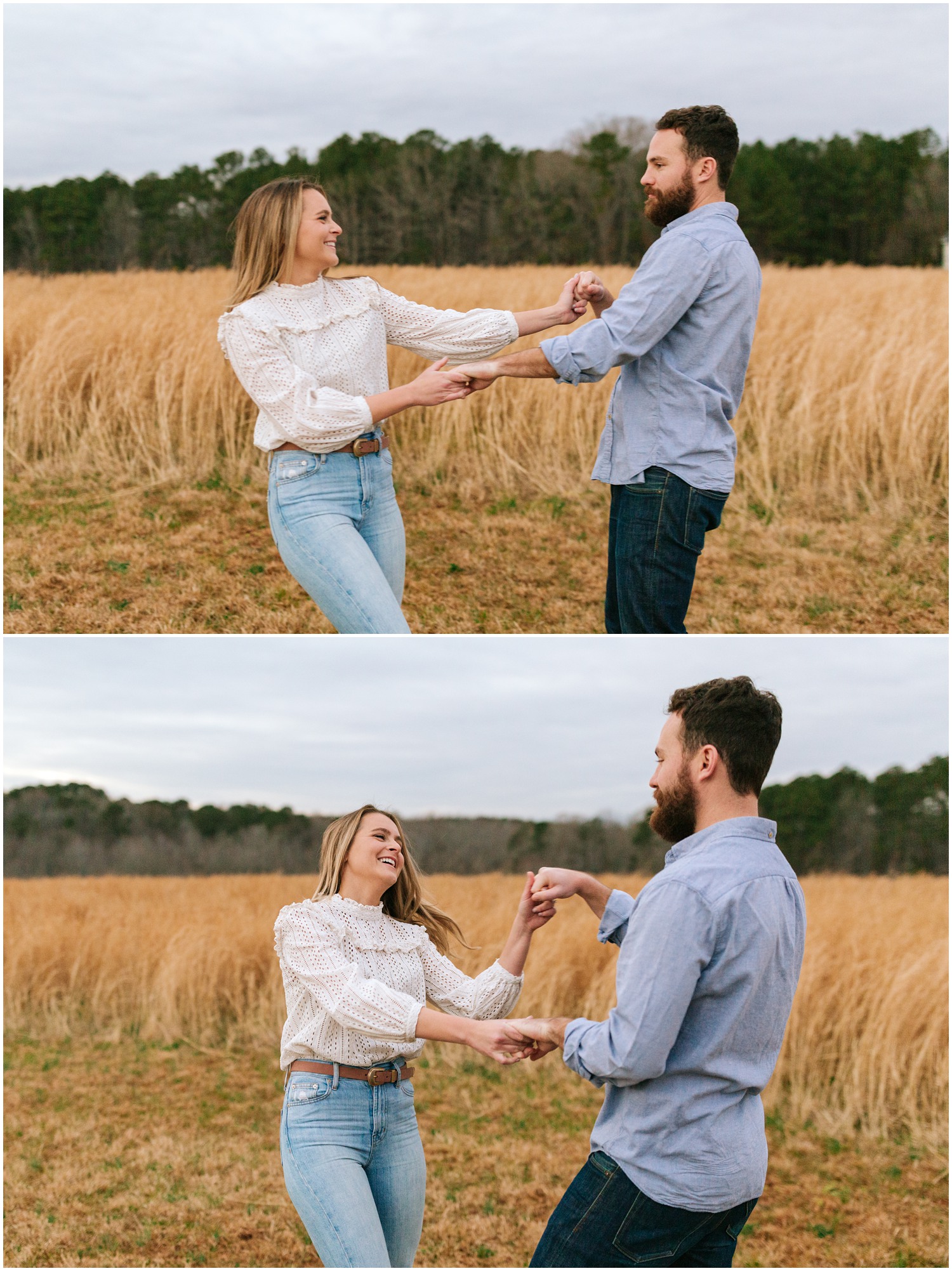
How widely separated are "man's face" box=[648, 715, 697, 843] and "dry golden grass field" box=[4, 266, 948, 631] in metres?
4.56

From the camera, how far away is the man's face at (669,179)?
11.9 ft

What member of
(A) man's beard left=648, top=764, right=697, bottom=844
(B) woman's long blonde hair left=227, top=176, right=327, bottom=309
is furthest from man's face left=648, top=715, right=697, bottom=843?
(B) woman's long blonde hair left=227, top=176, right=327, bottom=309

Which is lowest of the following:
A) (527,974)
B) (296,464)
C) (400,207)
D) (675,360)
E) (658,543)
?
(527,974)

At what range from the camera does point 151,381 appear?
923 cm

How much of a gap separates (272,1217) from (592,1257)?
13.2ft

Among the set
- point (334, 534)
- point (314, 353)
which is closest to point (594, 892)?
point (334, 534)

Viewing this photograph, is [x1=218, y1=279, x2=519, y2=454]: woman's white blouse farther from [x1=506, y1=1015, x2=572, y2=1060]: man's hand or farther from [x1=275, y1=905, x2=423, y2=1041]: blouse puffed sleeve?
[x1=506, y1=1015, x2=572, y2=1060]: man's hand

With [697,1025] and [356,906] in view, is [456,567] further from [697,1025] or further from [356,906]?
[697,1025]

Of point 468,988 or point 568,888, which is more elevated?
point 568,888

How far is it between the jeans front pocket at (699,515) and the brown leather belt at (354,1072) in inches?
78.4

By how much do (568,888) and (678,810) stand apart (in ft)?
1.91

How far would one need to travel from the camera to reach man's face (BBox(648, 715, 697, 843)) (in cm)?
255

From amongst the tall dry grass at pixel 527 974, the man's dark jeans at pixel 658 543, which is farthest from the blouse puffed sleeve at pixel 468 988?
the tall dry grass at pixel 527 974

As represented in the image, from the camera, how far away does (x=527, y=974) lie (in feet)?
27.6
